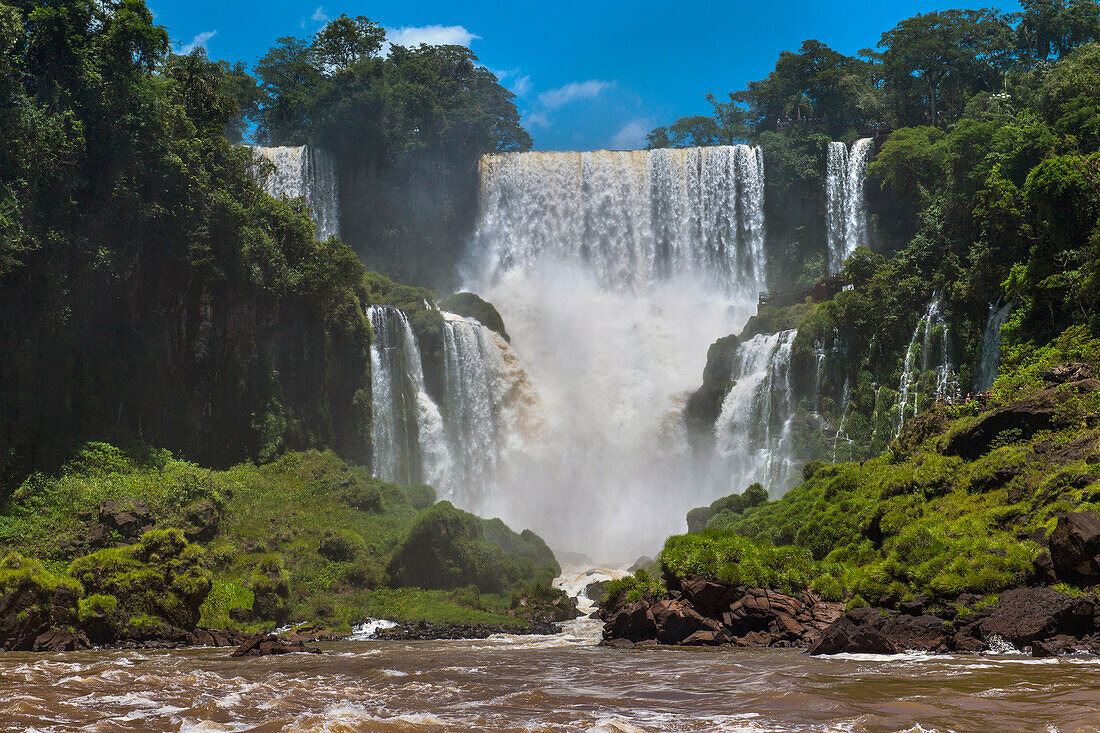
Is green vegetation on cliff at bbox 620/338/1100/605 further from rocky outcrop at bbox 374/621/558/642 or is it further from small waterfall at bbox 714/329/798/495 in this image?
small waterfall at bbox 714/329/798/495

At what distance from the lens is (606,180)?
2366 inches

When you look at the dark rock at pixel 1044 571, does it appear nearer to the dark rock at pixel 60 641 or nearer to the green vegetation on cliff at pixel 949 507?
the green vegetation on cliff at pixel 949 507

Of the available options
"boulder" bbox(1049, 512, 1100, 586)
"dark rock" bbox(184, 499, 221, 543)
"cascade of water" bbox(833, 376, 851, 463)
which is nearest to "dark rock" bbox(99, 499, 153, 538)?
"dark rock" bbox(184, 499, 221, 543)

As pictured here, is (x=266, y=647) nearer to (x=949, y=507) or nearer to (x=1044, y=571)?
(x=1044, y=571)

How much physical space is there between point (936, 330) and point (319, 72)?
1958 inches

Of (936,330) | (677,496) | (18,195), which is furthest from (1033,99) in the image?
(18,195)

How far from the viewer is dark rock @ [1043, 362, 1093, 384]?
819 inches

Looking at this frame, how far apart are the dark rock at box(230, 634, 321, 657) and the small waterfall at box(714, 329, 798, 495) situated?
1060 inches

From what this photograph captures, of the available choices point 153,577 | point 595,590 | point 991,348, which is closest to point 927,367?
point 991,348

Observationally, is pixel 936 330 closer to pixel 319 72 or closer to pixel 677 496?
pixel 677 496

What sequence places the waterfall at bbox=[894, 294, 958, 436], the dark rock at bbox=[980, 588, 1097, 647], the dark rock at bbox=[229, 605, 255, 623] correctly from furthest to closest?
the waterfall at bbox=[894, 294, 958, 436], the dark rock at bbox=[229, 605, 255, 623], the dark rock at bbox=[980, 588, 1097, 647]

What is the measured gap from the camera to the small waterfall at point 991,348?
95.0ft

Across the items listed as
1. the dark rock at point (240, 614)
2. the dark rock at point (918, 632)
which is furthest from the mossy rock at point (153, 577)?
the dark rock at point (918, 632)

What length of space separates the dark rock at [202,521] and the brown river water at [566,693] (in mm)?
11317
